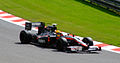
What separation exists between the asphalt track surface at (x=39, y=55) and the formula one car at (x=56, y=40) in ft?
1.01

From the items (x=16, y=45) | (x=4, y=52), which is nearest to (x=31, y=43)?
(x=16, y=45)

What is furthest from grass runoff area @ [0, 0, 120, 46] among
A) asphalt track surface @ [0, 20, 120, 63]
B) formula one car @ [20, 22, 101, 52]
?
asphalt track surface @ [0, 20, 120, 63]

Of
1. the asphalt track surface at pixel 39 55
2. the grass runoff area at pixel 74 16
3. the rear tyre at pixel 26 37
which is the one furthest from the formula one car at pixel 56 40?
the grass runoff area at pixel 74 16

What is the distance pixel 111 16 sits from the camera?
25984 mm

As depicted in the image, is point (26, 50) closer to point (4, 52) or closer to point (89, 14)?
point (4, 52)

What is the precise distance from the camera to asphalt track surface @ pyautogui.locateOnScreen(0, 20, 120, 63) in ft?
39.2

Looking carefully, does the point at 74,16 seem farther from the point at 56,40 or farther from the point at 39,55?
the point at 39,55

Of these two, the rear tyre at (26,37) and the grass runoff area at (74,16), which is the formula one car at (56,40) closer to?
the rear tyre at (26,37)

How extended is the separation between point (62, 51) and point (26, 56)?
230 centimetres

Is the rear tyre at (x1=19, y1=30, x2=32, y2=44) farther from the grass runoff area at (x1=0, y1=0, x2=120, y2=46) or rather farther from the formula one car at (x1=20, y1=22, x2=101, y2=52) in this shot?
the grass runoff area at (x1=0, y1=0, x2=120, y2=46)

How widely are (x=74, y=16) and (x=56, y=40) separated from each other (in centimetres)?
972

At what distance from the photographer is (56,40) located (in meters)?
14.9

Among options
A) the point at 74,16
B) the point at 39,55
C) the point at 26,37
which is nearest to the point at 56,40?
the point at 26,37

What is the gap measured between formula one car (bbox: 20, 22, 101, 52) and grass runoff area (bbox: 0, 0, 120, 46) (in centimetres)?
366
